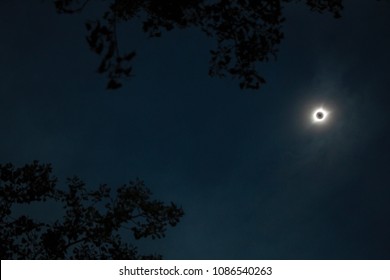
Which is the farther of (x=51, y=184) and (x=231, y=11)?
(x=51, y=184)
